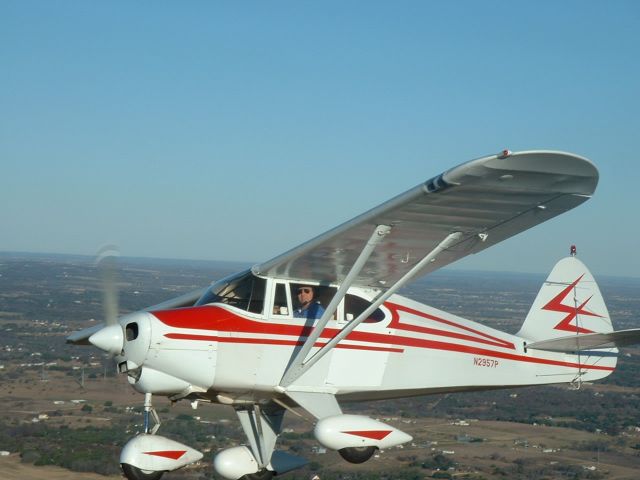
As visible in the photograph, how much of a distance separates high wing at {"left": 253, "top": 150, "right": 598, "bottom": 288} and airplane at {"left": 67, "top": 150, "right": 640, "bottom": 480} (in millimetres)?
22

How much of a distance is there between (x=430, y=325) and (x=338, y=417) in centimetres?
187

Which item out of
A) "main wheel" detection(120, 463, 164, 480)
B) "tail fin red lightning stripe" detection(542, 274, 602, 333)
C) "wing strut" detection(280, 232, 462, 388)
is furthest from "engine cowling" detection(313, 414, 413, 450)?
"tail fin red lightning stripe" detection(542, 274, 602, 333)

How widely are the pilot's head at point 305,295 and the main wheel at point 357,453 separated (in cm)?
163

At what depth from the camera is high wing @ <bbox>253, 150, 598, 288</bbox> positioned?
Answer: 722cm

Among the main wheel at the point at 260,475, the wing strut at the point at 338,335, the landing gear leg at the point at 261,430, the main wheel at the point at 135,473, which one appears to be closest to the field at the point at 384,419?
the landing gear leg at the point at 261,430

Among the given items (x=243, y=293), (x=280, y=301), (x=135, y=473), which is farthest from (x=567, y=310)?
(x=135, y=473)

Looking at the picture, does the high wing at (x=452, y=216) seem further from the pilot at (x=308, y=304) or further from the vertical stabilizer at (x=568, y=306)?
the vertical stabilizer at (x=568, y=306)

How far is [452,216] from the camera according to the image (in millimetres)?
8469

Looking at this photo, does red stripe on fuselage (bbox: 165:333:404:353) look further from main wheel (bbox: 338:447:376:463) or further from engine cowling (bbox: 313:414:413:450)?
main wheel (bbox: 338:447:376:463)

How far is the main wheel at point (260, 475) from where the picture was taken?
10.7 metres

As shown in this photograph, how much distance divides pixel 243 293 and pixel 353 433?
1.88m

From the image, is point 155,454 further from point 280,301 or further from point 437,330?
point 437,330

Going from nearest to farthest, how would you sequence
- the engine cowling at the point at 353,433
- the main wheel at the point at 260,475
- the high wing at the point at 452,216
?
the high wing at the point at 452,216 → the engine cowling at the point at 353,433 → the main wheel at the point at 260,475

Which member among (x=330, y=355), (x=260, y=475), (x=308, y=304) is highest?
(x=308, y=304)
